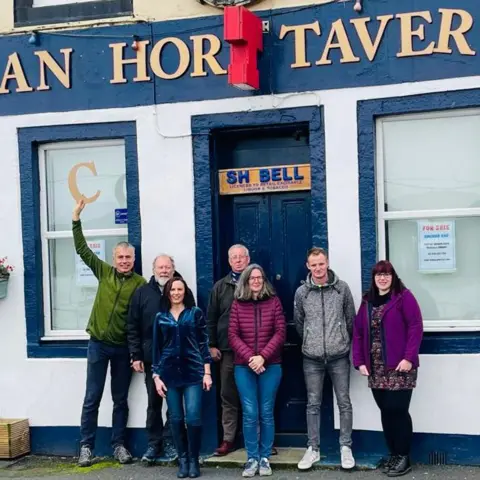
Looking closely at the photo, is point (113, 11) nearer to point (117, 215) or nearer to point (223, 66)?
point (223, 66)

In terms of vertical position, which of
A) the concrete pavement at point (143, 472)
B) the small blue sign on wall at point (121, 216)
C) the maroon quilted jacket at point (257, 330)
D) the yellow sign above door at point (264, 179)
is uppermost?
the yellow sign above door at point (264, 179)

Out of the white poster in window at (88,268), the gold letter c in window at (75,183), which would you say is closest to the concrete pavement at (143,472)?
the white poster in window at (88,268)

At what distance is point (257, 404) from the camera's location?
789cm

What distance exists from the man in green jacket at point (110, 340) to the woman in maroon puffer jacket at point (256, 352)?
47.2 inches

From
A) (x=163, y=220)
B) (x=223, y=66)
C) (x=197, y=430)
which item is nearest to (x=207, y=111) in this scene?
(x=223, y=66)

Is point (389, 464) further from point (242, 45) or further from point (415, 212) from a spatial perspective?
point (242, 45)

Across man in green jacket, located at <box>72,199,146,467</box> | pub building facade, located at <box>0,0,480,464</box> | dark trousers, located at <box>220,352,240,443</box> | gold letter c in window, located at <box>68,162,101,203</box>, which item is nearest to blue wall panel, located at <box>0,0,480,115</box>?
pub building facade, located at <box>0,0,480,464</box>

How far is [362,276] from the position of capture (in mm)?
8117

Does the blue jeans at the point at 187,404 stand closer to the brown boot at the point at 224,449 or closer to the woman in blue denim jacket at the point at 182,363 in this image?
the woman in blue denim jacket at the point at 182,363

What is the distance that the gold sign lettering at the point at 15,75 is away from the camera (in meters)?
9.03

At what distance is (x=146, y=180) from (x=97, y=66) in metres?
1.21

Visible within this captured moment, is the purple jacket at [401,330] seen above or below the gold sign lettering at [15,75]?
below

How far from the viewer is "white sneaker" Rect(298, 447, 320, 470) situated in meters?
7.87

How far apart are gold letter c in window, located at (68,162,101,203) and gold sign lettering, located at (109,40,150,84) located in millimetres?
889
